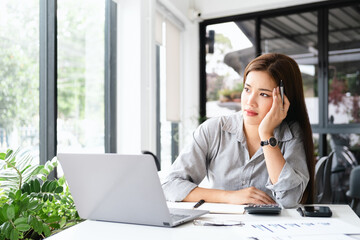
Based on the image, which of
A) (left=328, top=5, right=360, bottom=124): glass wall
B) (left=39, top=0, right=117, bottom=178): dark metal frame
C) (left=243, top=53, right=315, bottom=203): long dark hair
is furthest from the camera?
(left=328, top=5, right=360, bottom=124): glass wall

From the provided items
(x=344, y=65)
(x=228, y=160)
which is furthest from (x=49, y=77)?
(x=344, y=65)

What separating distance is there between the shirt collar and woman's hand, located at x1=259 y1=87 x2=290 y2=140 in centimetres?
9

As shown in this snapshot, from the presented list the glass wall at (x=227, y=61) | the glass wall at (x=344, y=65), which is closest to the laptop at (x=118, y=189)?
the glass wall at (x=344, y=65)

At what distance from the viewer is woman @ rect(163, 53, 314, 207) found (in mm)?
1483

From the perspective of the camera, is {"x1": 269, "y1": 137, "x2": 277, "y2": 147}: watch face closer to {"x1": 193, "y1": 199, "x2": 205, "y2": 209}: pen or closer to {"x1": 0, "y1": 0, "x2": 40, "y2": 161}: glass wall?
{"x1": 193, "y1": 199, "x2": 205, "y2": 209}: pen

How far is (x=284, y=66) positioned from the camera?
1629 mm

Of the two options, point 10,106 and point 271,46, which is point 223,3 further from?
point 10,106

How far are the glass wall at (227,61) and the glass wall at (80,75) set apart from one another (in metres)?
2.21

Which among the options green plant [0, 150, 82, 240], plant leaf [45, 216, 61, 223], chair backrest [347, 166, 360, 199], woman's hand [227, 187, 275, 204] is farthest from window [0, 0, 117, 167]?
chair backrest [347, 166, 360, 199]

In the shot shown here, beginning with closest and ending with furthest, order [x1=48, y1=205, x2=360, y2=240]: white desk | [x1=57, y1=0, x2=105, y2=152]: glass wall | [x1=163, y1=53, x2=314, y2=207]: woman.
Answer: [x1=48, y1=205, x2=360, y2=240]: white desk → [x1=163, y1=53, x2=314, y2=207]: woman → [x1=57, y1=0, x2=105, y2=152]: glass wall

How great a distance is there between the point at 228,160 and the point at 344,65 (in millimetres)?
3426

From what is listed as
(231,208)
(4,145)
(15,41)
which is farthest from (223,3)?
(231,208)

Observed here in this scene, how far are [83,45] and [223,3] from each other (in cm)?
253

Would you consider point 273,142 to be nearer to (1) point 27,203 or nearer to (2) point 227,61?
(1) point 27,203
